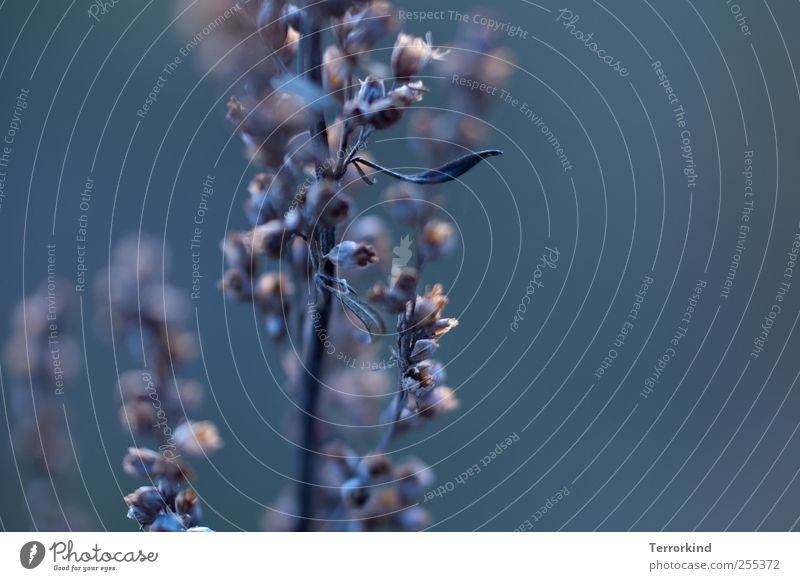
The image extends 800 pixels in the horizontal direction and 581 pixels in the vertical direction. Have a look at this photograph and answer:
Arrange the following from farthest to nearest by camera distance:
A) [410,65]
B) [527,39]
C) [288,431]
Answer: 1. [527,39]
2. [288,431]
3. [410,65]

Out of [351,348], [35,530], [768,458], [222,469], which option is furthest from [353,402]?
[768,458]

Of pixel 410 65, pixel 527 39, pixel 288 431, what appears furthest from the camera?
pixel 527 39

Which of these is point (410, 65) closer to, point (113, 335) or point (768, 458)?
point (113, 335)

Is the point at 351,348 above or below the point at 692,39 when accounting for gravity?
below
